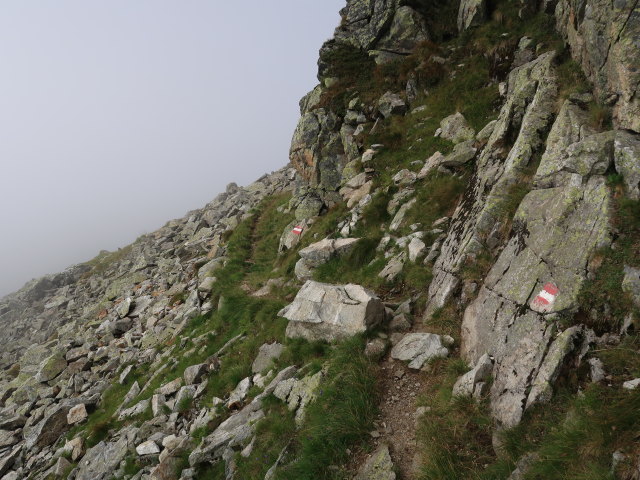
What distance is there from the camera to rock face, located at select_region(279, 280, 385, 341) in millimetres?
10000

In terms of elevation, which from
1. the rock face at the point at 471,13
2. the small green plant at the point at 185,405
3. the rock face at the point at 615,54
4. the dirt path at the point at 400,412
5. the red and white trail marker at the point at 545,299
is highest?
the rock face at the point at 471,13

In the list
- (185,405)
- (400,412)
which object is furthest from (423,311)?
(185,405)

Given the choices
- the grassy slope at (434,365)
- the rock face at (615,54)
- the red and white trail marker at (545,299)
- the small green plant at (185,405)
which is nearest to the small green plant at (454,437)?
the grassy slope at (434,365)

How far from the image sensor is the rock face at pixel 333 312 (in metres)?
10.0

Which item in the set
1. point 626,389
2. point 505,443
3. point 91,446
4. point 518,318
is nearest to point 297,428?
point 505,443

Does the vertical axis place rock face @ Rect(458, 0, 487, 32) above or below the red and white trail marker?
above

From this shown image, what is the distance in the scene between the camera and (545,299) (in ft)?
21.9

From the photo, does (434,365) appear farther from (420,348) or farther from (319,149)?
(319,149)

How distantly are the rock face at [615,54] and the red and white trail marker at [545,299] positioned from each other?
4214 mm

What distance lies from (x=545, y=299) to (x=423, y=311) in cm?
392

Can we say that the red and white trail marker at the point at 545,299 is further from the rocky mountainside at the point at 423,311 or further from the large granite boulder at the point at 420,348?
the large granite boulder at the point at 420,348

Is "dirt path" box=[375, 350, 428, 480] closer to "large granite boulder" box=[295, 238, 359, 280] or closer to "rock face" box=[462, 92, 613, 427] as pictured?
"rock face" box=[462, 92, 613, 427]

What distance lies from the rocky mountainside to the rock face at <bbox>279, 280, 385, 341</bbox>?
0.07 meters

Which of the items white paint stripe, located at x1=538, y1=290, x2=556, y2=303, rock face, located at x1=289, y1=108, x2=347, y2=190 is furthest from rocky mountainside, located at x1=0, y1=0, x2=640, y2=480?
rock face, located at x1=289, y1=108, x2=347, y2=190
